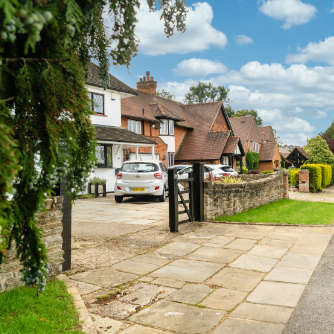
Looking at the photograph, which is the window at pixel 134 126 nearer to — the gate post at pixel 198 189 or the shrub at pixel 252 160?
the gate post at pixel 198 189

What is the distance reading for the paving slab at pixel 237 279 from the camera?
5004 mm

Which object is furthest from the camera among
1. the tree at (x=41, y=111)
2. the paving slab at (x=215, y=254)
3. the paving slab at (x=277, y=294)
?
the paving slab at (x=215, y=254)

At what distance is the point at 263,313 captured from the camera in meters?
4.07

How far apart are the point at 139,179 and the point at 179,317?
10591 millimetres

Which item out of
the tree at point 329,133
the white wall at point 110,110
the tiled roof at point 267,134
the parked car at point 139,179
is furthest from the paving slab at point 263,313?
the tree at point 329,133

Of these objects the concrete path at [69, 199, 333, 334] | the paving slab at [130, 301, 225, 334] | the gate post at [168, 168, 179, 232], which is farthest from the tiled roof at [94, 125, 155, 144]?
the paving slab at [130, 301, 225, 334]

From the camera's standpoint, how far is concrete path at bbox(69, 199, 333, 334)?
390 centimetres

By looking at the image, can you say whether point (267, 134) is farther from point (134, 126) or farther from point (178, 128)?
point (134, 126)

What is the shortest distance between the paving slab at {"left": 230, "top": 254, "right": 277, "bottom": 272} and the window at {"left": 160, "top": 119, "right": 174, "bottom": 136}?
920 inches

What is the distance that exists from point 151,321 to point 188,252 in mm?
3046

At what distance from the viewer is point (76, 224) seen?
32.1ft

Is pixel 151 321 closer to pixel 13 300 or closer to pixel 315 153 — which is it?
pixel 13 300

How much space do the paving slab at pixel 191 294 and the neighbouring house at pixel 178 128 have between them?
1961cm

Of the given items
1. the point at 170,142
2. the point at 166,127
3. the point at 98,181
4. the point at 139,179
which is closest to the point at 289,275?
the point at 139,179
